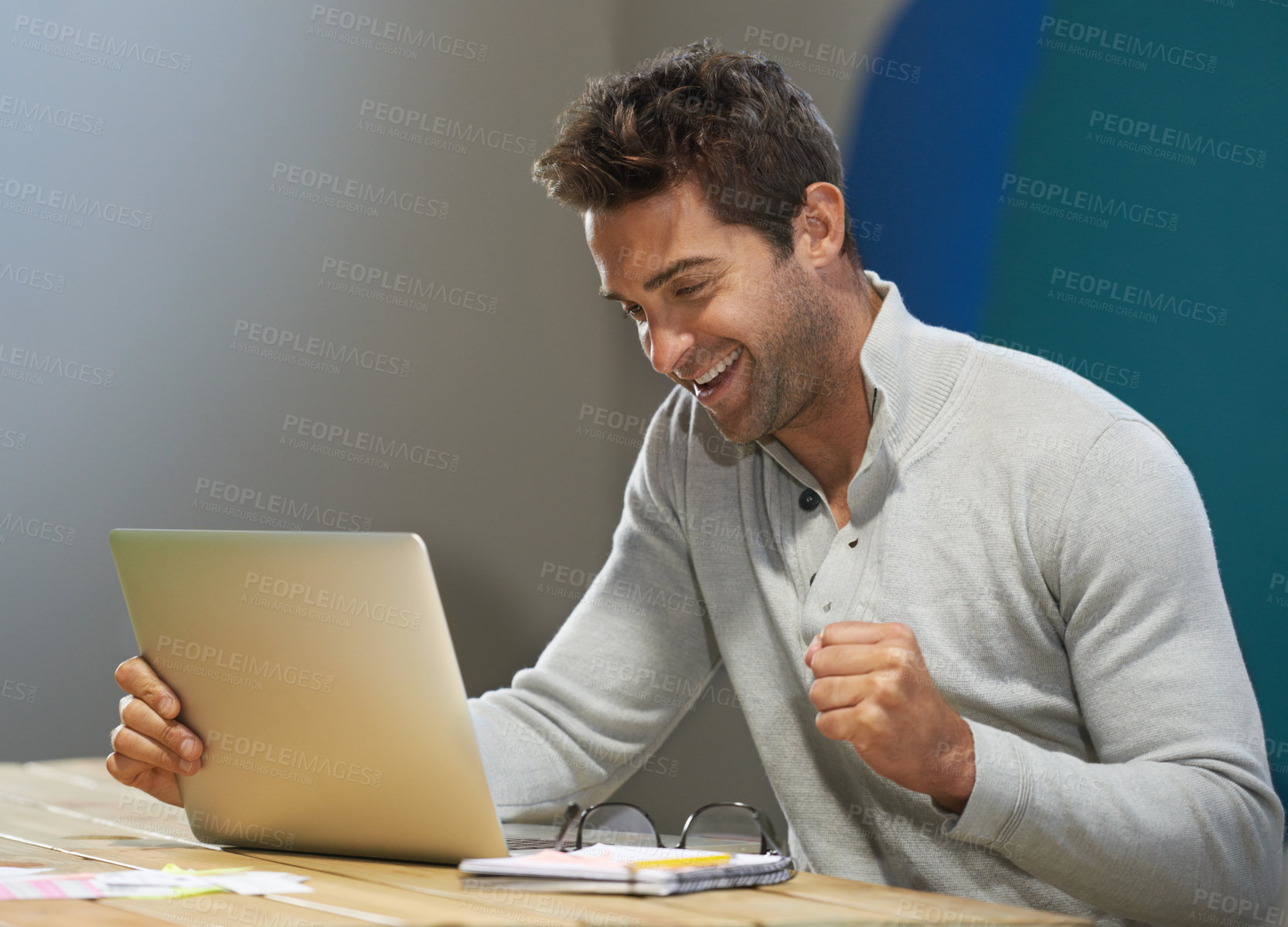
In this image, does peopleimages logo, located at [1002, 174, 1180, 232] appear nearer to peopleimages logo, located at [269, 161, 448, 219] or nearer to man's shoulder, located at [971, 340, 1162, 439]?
man's shoulder, located at [971, 340, 1162, 439]

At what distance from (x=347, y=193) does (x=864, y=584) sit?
6.85 feet

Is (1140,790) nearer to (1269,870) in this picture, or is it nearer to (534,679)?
(1269,870)

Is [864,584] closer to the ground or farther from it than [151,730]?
farther from it

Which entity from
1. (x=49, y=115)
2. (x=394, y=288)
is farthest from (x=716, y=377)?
(x=49, y=115)

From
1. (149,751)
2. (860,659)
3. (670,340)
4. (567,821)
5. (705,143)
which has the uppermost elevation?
(705,143)

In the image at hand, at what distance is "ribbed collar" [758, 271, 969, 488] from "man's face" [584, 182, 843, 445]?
74 millimetres

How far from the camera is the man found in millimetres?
975

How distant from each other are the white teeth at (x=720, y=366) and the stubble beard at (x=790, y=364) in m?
0.02

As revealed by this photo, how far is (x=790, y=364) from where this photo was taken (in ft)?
4.51

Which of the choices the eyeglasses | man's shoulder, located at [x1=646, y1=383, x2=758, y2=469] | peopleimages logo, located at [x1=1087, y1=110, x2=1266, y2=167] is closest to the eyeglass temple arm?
the eyeglasses

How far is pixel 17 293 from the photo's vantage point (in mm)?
2971

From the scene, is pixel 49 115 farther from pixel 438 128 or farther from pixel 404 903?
pixel 404 903

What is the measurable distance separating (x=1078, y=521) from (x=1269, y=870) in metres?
0.35

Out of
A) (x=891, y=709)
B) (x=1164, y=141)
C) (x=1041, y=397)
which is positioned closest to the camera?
(x=891, y=709)
